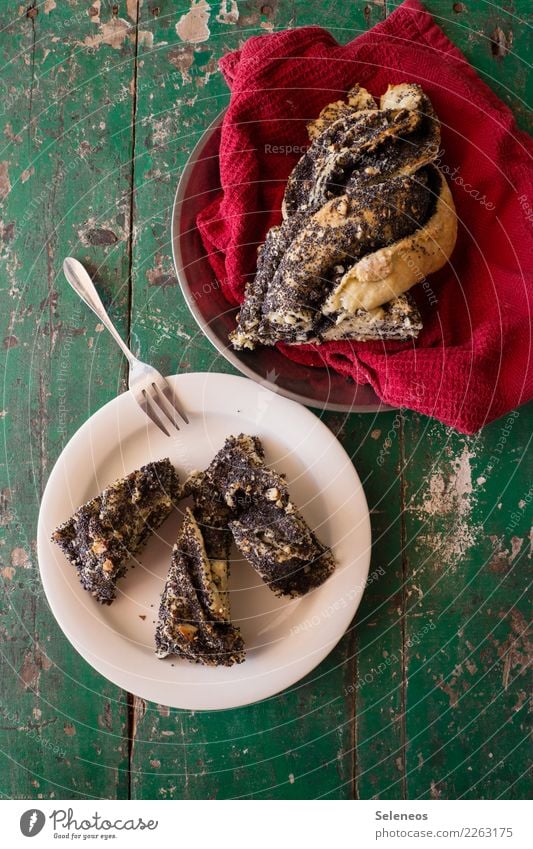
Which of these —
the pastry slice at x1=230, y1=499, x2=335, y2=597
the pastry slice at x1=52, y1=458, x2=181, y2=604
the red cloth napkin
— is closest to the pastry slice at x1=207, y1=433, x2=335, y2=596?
the pastry slice at x1=230, y1=499, x2=335, y2=597

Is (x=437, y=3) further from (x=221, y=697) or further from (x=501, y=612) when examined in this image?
(x=221, y=697)

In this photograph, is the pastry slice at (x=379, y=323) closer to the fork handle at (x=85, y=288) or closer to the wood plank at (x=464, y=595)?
the wood plank at (x=464, y=595)

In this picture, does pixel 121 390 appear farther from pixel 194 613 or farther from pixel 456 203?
pixel 456 203

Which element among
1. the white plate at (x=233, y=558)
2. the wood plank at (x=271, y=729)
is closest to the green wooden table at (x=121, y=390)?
the wood plank at (x=271, y=729)

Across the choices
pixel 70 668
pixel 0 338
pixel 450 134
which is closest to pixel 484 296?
pixel 450 134

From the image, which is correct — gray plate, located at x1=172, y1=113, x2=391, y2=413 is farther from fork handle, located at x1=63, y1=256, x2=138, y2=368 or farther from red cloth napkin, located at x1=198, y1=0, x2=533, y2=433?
fork handle, located at x1=63, y1=256, x2=138, y2=368

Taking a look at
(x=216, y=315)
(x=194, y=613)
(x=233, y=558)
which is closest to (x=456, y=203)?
(x=216, y=315)

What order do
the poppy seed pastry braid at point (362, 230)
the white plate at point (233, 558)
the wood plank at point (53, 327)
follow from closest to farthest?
the poppy seed pastry braid at point (362, 230), the white plate at point (233, 558), the wood plank at point (53, 327)
